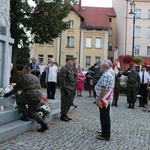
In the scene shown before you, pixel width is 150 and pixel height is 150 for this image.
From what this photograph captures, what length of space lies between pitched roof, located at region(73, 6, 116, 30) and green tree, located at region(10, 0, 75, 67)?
22869 mm

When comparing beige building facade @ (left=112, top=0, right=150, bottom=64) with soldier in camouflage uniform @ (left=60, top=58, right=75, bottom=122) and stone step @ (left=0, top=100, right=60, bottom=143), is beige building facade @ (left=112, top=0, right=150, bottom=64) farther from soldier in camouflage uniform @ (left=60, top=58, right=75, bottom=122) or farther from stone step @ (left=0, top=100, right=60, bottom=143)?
stone step @ (left=0, top=100, right=60, bottom=143)

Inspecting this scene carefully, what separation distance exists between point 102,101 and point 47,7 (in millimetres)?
21718

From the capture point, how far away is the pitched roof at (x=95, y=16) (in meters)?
51.8

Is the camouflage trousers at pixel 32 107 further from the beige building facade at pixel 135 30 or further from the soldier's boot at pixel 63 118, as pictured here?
the beige building facade at pixel 135 30

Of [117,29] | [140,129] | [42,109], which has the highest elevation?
[117,29]

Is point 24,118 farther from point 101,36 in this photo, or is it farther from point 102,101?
point 101,36

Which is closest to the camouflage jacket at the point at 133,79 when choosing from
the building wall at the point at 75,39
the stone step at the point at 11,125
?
the stone step at the point at 11,125

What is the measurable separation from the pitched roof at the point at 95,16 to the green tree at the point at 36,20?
2287 cm

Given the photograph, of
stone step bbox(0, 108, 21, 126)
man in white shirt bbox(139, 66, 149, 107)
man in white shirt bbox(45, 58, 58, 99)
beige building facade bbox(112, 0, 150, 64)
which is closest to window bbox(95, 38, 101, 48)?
beige building facade bbox(112, 0, 150, 64)

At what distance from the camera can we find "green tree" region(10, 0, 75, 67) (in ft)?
89.6

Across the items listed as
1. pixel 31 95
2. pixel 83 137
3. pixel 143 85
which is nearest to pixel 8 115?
pixel 31 95

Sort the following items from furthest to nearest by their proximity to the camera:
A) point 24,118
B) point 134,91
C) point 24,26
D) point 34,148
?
Result: point 24,26 → point 134,91 → point 24,118 → point 34,148

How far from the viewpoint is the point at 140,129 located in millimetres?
9445

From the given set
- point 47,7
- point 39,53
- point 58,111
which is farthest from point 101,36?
point 58,111
